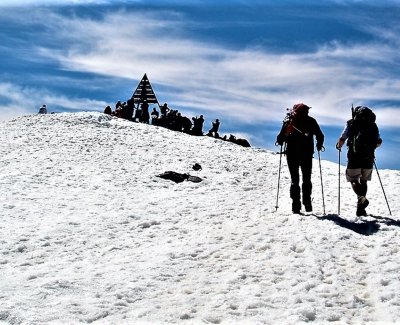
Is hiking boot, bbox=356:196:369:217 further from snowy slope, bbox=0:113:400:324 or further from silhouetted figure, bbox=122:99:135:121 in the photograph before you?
silhouetted figure, bbox=122:99:135:121

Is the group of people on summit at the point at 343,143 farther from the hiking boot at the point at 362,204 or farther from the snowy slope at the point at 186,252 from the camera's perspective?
the snowy slope at the point at 186,252

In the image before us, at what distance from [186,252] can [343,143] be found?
219 inches

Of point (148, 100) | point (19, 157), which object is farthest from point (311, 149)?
point (148, 100)

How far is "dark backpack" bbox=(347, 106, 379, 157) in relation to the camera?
12.4 metres

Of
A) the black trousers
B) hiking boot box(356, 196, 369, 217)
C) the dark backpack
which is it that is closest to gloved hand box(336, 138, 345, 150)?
the dark backpack

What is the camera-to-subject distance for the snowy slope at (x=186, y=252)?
7.21 m

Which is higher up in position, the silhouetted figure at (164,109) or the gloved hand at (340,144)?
the silhouetted figure at (164,109)

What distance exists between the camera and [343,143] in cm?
1272

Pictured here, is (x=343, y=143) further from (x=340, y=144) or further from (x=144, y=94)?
(x=144, y=94)

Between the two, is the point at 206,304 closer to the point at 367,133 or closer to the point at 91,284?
the point at 91,284

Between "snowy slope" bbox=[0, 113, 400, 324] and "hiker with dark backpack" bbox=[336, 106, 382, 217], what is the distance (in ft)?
3.08

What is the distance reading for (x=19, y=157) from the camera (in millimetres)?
22719

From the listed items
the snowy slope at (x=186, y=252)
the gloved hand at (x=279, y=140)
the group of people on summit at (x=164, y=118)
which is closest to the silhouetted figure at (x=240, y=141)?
the group of people on summit at (x=164, y=118)

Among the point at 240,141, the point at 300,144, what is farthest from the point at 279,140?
the point at 240,141
